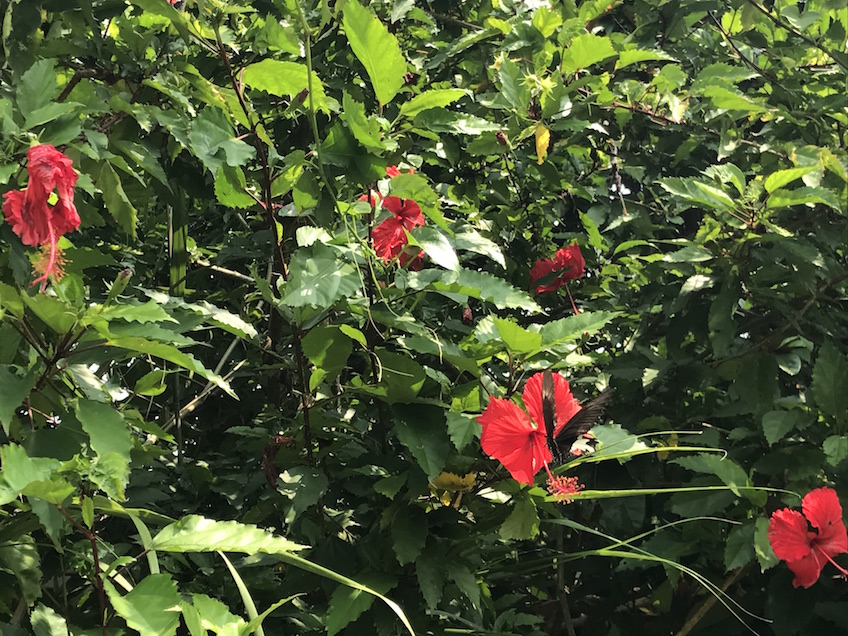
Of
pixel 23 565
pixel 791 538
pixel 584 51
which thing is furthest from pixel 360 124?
pixel 791 538

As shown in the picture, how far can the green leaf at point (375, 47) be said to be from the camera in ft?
2.94

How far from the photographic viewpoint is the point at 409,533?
3.15 ft

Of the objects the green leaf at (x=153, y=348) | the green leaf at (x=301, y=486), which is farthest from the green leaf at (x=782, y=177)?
the green leaf at (x=153, y=348)

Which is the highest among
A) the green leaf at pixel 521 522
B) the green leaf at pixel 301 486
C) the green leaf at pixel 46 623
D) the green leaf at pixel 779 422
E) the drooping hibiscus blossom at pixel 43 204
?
the drooping hibiscus blossom at pixel 43 204

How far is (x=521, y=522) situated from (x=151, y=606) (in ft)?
1.51

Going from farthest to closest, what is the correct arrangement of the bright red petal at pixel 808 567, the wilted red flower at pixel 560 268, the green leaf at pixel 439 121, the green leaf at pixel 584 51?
the wilted red flower at pixel 560 268 → the green leaf at pixel 584 51 → the bright red petal at pixel 808 567 → the green leaf at pixel 439 121

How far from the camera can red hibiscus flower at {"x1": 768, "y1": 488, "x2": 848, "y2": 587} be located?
112 centimetres

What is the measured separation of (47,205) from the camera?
2.64 ft

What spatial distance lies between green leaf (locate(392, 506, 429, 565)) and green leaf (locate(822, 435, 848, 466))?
66cm

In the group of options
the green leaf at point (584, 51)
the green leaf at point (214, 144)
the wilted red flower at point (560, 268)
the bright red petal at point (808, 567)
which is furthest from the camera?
the wilted red flower at point (560, 268)

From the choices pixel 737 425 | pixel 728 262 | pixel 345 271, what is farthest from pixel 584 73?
pixel 345 271

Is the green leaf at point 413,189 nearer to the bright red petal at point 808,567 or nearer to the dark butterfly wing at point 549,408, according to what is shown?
the dark butterfly wing at point 549,408

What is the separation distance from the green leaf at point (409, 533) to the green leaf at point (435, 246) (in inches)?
13.4

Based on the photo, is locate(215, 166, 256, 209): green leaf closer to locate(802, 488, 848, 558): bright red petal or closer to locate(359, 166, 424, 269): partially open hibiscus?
locate(359, 166, 424, 269): partially open hibiscus
